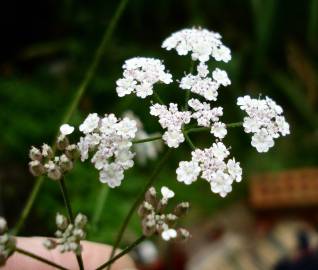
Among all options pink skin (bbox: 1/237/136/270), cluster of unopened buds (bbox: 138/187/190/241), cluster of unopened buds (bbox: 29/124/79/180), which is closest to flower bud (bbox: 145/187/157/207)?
cluster of unopened buds (bbox: 138/187/190/241)

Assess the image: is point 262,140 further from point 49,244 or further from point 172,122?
point 49,244

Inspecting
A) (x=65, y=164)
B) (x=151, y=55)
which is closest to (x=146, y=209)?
(x=65, y=164)

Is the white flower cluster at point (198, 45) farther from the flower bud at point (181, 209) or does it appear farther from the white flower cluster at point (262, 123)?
the flower bud at point (181, 209)

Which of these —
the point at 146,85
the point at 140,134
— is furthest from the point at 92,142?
the point at 140,134

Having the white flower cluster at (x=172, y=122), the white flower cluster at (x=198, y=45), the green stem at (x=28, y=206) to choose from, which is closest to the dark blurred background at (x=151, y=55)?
the green stem at (x=28, y=206)

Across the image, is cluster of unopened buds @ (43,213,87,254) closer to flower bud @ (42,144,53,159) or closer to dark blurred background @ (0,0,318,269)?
flower bud @ (42,144,53,159)

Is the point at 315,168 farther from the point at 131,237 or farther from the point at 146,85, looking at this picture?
the point at 146,85
